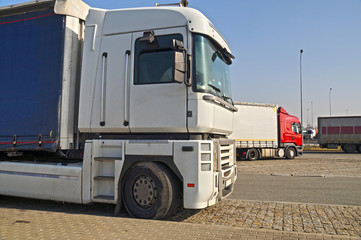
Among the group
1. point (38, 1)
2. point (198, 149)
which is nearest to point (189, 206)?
point (198, 149)

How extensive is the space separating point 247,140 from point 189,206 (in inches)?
633

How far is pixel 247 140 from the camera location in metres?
20.1

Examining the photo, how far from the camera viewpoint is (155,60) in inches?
204

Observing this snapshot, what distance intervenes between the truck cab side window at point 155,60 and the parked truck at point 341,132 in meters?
29.2

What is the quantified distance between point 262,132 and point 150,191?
16.6m

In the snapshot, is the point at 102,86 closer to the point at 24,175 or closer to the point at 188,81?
the point at 188,81

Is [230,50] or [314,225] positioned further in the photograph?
[230,50]

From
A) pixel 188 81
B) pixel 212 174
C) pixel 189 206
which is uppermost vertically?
pixel 188 81

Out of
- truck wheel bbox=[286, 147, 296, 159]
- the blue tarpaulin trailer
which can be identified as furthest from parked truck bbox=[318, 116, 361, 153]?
the blue tarpaulin trailer

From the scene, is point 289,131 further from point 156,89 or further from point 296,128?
point 156,89

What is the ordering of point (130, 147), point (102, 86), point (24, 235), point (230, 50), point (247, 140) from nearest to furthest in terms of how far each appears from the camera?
point (24, 235) → point (130, 147) → point (102, 86) → point (230, 50) → point (247, 140)

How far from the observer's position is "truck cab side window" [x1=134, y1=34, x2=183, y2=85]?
16.6ft

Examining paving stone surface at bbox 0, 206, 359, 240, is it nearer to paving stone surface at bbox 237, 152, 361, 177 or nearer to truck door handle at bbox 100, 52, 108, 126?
truck door handle at bbox 100, 52, 108, 126

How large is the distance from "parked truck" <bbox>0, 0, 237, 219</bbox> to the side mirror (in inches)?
0.6
